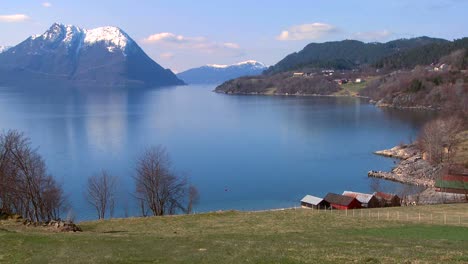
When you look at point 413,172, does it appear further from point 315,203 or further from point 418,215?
point 418,215

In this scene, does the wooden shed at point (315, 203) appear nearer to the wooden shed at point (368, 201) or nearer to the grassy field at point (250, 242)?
the wooden shed at point (368, 201)

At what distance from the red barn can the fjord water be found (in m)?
4.94

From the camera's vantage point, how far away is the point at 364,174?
60906mm

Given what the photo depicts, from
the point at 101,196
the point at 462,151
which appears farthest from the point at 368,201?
the point at 462,151

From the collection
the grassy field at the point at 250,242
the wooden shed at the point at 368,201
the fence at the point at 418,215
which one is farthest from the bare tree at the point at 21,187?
the wooden shed at the point at 368,201

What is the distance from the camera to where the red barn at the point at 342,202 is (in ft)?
133

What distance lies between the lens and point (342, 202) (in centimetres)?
4147

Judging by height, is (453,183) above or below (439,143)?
below

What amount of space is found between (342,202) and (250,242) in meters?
26.4

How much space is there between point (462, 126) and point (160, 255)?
278 feet

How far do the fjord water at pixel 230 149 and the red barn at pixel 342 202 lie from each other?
4.94 m

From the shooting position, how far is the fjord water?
5122 centimetres

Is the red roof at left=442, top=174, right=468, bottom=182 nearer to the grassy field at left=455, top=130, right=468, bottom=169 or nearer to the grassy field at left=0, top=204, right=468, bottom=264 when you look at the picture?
the grassy field at left=455, top=130, right=468, bottom=169

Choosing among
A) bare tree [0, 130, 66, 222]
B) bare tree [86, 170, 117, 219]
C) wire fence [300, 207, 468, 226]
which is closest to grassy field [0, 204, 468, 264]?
wire fence [300, 207, 468, 226]
